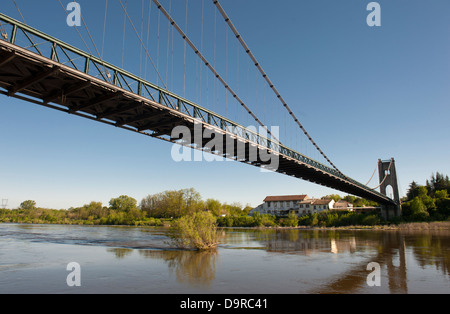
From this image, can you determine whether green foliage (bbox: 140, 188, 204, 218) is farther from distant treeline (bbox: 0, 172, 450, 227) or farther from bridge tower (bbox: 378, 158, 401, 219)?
bridge tower (bbox: 378, 158, 401, 219)

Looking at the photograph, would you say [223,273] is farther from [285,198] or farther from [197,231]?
[285,198]

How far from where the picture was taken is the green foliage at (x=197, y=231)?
25.4 metres

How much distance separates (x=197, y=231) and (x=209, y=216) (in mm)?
1595

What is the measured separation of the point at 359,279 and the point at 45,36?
59.7 ft

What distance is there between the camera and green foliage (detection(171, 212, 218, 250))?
83.3 feet

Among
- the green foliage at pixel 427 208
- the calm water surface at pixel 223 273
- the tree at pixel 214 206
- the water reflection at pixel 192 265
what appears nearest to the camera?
the calm water surface at pixel 223 273

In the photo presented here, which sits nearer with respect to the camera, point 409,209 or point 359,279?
point 359,279

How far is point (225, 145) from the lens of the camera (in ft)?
91.6

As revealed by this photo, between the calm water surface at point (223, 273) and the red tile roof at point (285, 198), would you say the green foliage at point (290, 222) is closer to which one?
the red tile roof at point (285, 198)

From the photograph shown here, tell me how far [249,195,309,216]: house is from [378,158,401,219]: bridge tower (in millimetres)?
21860

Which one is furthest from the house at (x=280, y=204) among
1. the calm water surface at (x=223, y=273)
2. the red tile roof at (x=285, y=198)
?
the calm water surface at (x=223, y=273)

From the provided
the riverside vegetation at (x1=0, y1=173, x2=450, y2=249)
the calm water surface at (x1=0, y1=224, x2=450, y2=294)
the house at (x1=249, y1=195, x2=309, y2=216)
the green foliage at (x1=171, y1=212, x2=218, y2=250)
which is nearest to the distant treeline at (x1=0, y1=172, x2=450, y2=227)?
the riverside vegetation at (x1=0, y1=173, x2=450, y2=249)
